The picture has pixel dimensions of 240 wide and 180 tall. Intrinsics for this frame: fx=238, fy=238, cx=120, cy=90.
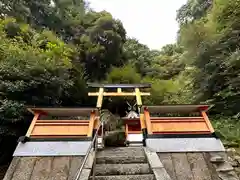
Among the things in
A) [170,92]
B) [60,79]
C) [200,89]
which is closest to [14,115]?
[60,79]

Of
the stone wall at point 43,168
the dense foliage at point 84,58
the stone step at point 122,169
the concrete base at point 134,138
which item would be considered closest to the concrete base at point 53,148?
the stone wall at point 43,168

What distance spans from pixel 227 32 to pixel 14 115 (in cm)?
609

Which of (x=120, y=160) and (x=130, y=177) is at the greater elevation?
(x=120, y=160)

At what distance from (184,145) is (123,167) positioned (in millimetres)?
1147

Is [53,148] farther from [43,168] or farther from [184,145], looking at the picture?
[184,145]

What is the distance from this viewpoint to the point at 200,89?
7.34 meters

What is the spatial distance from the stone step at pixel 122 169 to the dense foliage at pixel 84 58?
8.89 feet

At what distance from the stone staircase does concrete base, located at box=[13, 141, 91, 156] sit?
324 mm

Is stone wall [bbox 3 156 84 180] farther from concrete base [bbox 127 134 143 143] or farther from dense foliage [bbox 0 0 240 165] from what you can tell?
concrete base [bbox 127 134 143 143]

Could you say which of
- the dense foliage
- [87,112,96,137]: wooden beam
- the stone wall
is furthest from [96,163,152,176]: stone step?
the dense foliage

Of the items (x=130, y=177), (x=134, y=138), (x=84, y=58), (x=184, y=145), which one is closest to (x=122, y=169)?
(x=130, y=177)

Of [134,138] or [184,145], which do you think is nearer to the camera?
[184,145]

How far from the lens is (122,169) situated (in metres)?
3.36

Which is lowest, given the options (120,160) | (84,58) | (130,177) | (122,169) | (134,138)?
(130,177)
